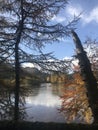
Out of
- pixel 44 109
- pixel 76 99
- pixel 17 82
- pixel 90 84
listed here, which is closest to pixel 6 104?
pixel 17 82

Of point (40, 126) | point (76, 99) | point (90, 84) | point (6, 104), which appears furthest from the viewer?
point (76, 99)

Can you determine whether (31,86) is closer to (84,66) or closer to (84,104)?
(84,66)

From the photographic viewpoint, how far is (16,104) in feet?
A: 43.1

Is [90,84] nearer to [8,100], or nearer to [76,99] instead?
[8,100]

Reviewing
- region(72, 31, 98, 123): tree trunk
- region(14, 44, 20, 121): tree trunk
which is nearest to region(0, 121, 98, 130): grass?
region(72, 31, 98, 123): tree trunk

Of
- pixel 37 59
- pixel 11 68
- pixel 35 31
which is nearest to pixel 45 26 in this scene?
pixel 35 31

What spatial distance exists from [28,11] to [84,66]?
3.68 m

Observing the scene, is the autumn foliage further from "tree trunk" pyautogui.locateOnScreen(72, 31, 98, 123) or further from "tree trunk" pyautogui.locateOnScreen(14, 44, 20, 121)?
"tree trunk" pyautogui.locateOnScreen(72, 31, 98, 123)

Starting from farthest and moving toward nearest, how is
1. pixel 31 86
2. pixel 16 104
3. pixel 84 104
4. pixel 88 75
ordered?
pixel 84 104, pixel 31 86, pixel 16 104, pixel 88 75

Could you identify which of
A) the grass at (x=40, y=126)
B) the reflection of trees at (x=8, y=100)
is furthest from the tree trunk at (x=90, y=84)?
the reflection of trees at (x=8, y=100)

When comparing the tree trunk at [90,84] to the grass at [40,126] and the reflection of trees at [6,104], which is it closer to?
the grass at [40,126]

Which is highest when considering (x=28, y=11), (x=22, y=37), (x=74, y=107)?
(x=28, y=11)

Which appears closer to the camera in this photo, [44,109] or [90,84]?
[90,84]

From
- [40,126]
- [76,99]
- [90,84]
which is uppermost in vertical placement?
[90,84]
